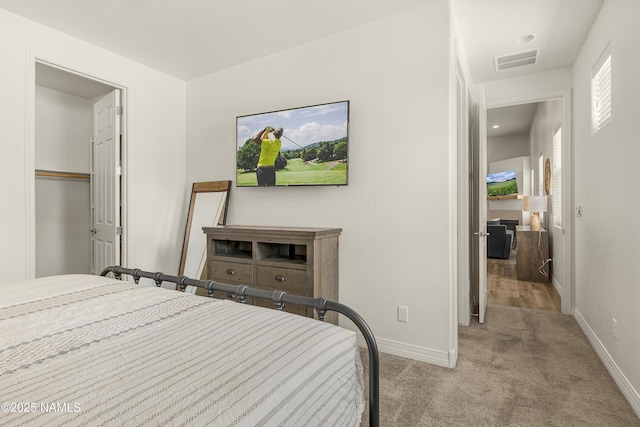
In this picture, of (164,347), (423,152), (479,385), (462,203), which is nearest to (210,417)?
(164,347)

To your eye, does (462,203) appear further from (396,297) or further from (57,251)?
(57,251)

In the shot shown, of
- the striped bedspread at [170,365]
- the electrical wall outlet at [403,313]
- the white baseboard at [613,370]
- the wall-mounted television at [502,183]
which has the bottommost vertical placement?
the white baseboard at [613,370]

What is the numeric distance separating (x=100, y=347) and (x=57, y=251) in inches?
164

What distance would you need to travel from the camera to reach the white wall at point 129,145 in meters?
2.65

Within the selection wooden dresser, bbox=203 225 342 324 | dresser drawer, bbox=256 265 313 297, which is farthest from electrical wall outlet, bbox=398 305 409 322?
dresser drawer, bbox=256 265 313 297

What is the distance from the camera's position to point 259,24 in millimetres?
2775

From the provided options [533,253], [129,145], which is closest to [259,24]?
[129,145]

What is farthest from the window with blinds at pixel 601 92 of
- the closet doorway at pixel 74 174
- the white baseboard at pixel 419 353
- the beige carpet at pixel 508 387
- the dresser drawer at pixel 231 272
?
the closet doorway at pixel 74 174

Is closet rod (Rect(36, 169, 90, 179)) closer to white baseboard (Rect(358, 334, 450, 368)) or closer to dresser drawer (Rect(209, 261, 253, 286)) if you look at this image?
dresser drawer (Rect(209, 261, 253, 286))

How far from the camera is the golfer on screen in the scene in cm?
319

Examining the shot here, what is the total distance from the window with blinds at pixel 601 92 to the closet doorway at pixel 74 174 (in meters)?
4.16

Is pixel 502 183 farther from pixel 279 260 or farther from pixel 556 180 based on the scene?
pixel 279 260

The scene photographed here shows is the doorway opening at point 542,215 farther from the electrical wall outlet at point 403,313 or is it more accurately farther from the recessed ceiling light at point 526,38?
the electrical wall outlet at point 403,313

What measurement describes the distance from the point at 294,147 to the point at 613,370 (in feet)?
9.13
